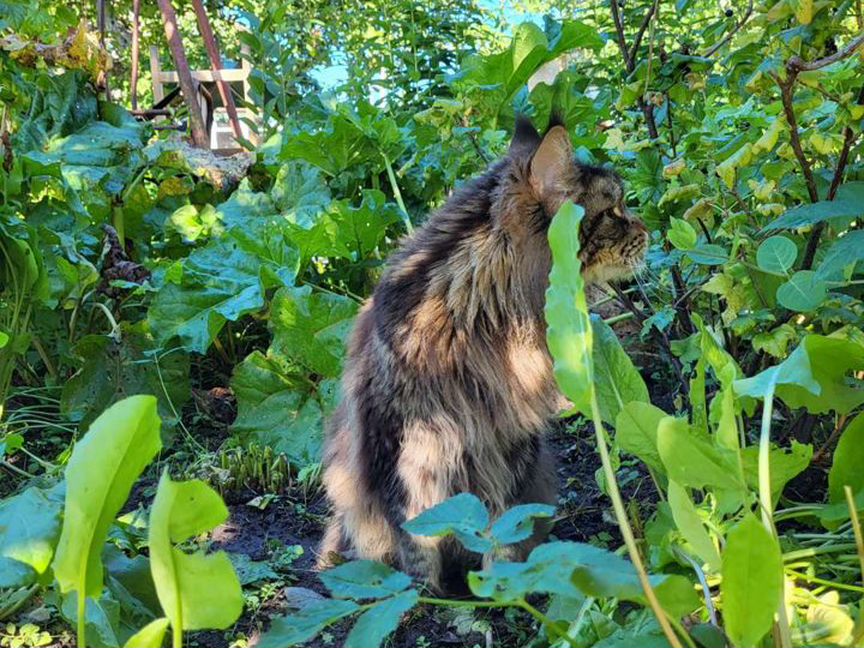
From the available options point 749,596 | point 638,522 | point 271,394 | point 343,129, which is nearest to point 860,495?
point 749,596

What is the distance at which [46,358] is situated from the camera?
12.5 feet

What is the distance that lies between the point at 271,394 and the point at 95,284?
1040 mm

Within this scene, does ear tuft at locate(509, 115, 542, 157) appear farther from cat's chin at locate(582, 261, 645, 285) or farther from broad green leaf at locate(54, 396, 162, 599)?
broad green leaf at locate(54, 396, 162, 599)

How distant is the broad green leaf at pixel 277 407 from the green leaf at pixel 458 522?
208cm

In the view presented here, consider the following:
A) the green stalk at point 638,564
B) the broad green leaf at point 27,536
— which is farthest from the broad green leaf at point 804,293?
the broad green leaf at point 27,536

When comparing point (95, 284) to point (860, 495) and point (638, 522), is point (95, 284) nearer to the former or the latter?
point (638, 522)

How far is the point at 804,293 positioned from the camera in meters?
1.66

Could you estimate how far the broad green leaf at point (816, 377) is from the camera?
4.41ft

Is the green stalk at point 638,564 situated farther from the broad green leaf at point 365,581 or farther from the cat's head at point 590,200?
the cat's head at point 590,200

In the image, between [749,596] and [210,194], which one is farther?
[210,194]

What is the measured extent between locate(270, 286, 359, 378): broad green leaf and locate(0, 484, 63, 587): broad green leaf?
6.25ft

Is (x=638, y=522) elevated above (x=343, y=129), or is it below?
below

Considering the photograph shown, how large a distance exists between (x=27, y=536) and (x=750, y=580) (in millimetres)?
1046

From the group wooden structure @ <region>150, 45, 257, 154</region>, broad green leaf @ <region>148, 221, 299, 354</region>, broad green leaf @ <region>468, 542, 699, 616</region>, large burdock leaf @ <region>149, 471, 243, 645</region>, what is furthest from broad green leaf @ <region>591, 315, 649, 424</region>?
wooden structure @ <region>150, 45, 257, 154</region>
